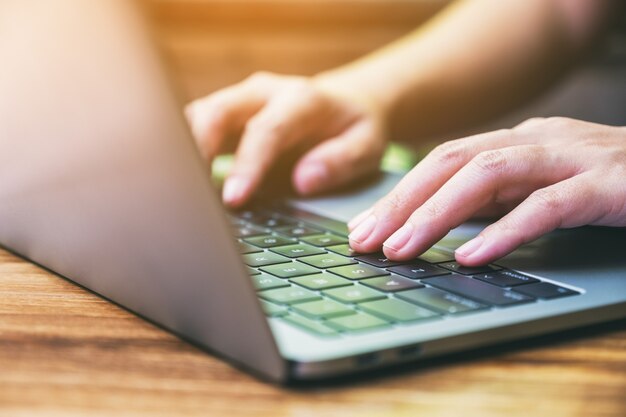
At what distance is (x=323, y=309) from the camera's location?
14.5 inches

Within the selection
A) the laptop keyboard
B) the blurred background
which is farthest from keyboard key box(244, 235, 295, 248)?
the blurred background

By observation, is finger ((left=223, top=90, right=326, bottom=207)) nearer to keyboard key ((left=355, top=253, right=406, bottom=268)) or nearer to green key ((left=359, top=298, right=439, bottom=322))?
keyboard key ((left=355, top=253, right=406, bottom=268))

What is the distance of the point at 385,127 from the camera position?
3.14 ft

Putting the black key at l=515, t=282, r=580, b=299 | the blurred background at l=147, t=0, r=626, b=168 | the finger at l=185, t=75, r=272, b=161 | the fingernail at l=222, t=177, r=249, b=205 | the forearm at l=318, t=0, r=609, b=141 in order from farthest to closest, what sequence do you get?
the blurred background at l=147, t=0, r=626, b=168, the forearm at l=318, t=0, r=609, b=141, the finger at l=185, t=75, r=272, b=161, the fingernail at l=222, t=177, r=249, b=205, the black key at l=515, t=282, r=580, b=299

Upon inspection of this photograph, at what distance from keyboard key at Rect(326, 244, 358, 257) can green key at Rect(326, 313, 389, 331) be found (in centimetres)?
14

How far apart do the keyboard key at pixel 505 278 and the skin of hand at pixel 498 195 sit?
18mm

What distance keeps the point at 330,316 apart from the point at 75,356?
0.37 feet

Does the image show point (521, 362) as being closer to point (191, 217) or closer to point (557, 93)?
point (191, 217)

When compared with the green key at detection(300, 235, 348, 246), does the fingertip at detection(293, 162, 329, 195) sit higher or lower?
higher

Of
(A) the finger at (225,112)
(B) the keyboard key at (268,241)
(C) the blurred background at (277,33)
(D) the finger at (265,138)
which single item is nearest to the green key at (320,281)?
(B) the keyboard key at (268,241)

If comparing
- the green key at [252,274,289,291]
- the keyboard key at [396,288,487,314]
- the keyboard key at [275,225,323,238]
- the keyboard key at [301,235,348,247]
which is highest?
the keyboard key at [275,225,323,238]

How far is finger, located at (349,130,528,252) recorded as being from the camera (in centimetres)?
50

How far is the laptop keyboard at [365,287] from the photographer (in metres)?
0.36

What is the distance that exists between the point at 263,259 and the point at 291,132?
34 cm
